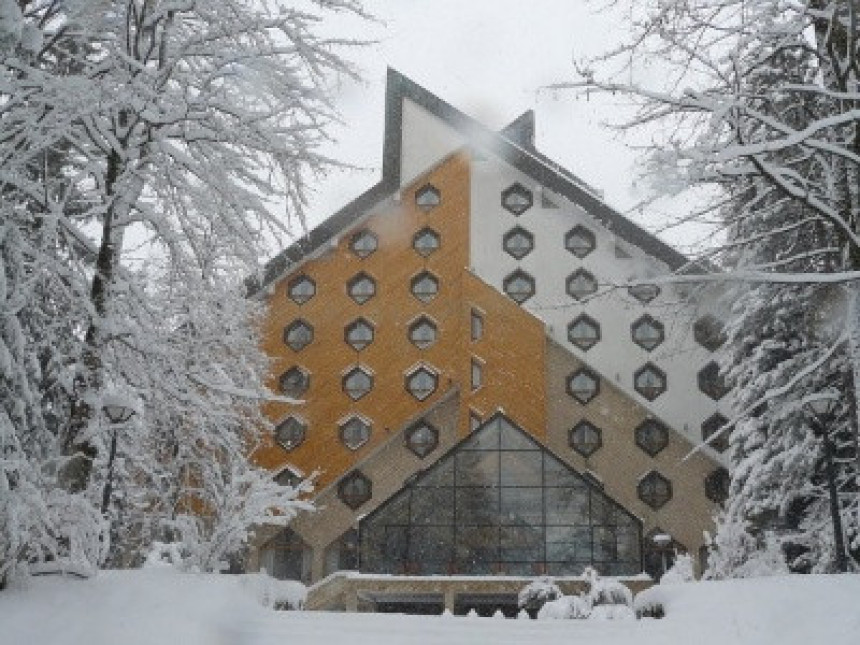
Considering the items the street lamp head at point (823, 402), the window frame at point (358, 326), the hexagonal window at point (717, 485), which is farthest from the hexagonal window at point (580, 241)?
the street lamp head at point (823, 402)

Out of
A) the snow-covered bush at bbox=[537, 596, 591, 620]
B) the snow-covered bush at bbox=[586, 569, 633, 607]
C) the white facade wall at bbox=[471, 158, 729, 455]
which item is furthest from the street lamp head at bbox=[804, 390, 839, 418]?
the white facade wall at bbox=[471, 158, 729, 455]

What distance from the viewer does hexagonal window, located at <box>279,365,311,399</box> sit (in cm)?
2734

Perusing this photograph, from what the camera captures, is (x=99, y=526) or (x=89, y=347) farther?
(x=89, y=347)

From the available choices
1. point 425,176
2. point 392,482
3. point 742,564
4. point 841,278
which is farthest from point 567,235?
point 841,278

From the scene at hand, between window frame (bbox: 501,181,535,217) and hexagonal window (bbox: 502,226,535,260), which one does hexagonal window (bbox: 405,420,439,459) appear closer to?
hexagonal window (bbox: 502,226,535,260)

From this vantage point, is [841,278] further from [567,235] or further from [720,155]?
[567,235]

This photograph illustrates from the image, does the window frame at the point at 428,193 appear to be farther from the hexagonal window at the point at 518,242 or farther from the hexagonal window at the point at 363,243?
the hexagonal window at the point at 518,242

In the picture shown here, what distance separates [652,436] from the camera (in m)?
25.8

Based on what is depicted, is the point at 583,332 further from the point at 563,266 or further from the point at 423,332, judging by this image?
the point at 423,332

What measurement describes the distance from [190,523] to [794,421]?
10813 millimetres

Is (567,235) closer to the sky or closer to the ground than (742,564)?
closer to the sky

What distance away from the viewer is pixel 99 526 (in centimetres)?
628

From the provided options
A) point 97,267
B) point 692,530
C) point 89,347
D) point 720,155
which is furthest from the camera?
point 692,530

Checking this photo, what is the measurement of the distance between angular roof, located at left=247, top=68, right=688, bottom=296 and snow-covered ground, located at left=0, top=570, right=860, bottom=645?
19.5 m
